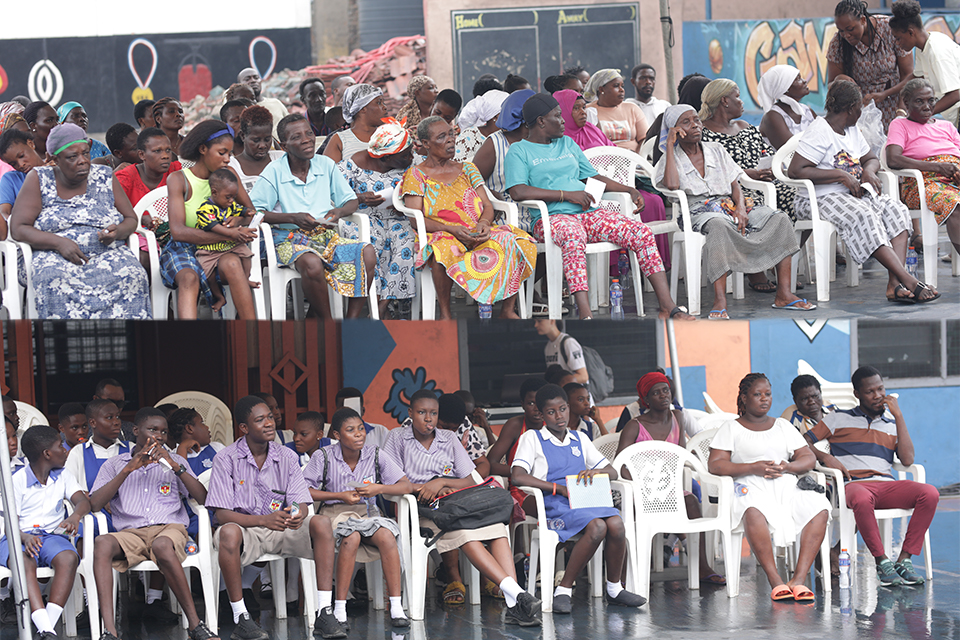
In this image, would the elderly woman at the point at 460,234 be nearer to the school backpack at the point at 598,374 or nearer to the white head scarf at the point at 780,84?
the school backpack at the point at 598,374

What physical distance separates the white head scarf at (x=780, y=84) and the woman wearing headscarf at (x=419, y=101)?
87.5 inches

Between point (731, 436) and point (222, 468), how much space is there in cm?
274

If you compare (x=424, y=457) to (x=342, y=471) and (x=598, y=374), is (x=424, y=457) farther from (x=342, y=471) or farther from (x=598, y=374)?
(x=598, y=374)

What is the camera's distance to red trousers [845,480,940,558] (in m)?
5.75

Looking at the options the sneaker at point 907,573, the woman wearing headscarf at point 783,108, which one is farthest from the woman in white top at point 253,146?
the sneaker at point 907,573

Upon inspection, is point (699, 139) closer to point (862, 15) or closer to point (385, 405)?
point (862, 15)

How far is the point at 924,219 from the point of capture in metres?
6.35

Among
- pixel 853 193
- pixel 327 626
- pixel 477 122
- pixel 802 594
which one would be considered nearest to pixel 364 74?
pixel 477 122

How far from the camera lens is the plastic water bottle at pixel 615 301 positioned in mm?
6187

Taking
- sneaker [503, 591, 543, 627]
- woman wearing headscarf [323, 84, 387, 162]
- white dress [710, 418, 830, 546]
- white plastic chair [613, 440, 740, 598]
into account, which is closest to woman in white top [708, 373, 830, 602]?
white dress [710, 418, 830, 546]

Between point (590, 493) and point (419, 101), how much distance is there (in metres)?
3.21

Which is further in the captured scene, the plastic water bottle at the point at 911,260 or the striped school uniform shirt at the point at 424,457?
the plastic water bottle at the point at 911,260

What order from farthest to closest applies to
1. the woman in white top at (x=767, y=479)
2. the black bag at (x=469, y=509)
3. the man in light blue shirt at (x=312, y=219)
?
the woman in white top at (x=767, y=479) < the man in light blue shirt at (x=312, y=219) < the black bag at (x=469, y=509)

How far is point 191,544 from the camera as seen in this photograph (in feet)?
16.4
